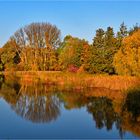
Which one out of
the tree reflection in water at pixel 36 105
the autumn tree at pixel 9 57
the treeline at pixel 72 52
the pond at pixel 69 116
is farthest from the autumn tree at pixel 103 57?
the autumn tree at pixel 9 57

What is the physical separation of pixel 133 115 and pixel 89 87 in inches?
647

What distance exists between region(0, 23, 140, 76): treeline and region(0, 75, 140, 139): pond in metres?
5.29

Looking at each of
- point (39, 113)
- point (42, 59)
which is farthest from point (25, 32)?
point (39, 113)

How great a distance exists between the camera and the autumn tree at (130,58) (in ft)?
110

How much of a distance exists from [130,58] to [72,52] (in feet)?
62.3

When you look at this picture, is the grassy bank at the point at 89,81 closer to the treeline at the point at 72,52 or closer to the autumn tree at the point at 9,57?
the treeline at the point at 72,52

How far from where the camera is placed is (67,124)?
19.8 m

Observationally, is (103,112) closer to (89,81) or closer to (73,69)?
(89,81)

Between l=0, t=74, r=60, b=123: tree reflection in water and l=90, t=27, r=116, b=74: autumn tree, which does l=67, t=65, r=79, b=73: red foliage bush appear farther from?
l=0, t=74, r=60, b=123: tree reflection in water

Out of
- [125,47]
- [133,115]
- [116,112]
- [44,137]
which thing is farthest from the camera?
[125,47]

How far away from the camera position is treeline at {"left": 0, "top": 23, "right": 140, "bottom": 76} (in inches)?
1401

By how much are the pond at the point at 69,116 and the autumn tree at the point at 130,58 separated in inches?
136

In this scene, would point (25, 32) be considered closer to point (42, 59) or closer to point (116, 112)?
point (42, 59)

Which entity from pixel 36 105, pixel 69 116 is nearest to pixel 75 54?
pixel 36 105
